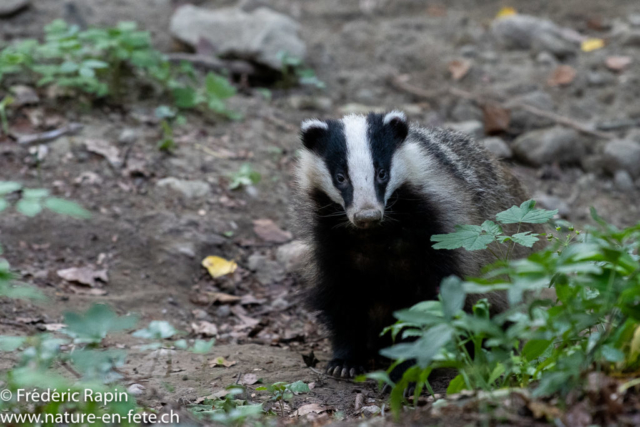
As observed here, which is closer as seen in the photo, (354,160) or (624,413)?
(624,413)

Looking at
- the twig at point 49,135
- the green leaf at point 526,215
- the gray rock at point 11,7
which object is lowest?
the twig at point 49,135

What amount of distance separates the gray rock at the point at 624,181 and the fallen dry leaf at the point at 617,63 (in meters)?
1.78

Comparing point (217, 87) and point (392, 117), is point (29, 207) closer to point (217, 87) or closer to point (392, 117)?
point (392, 117)

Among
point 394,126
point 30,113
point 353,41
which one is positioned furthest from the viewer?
point 353,41

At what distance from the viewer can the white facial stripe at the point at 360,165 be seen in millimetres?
3601

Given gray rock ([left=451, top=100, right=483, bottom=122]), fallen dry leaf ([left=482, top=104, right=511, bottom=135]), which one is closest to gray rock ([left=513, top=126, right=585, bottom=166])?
fallen dry leaf ([left=482, top=104, right=511, bottom=135])

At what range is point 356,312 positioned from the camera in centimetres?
431

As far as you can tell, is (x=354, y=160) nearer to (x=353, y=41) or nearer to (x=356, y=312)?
(x=356, y=312)

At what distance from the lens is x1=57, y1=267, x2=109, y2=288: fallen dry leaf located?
495 cm

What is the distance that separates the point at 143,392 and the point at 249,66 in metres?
4.88

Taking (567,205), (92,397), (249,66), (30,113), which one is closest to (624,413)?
(92,397)

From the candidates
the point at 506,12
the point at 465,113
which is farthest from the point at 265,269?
the point at 506,12

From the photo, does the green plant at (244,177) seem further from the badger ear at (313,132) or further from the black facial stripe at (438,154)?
the black facial stripe at (438,154)

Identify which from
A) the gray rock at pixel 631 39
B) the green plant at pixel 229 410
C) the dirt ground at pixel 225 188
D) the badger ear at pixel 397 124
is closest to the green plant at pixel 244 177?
the dirt ground at pixel 225 188
